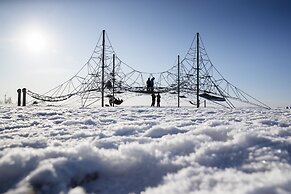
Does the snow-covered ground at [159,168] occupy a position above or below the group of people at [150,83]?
below

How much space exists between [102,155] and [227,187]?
0.98 meters

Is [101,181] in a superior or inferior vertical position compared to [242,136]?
inferior

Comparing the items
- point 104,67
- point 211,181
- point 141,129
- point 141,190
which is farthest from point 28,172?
point 104,67

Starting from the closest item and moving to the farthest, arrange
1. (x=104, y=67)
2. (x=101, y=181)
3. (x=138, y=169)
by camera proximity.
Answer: (x=101, y=181) → (x=138, y=169) → (x=104, y=67)

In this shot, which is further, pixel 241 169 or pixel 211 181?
pixel 241 169

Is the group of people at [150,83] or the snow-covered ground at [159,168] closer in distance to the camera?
the snow-covered ground at [159,168]

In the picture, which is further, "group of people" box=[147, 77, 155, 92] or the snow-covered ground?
"group of people" box=[147, 77, 155, 92]

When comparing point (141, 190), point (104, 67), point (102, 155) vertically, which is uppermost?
point (104, 67)

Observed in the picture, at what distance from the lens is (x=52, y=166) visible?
1629mm

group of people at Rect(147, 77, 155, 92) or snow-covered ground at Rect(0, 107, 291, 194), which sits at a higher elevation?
group of people at Rect(147, 77, 155, 92)

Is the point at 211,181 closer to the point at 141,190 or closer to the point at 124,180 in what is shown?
the point at 141,190

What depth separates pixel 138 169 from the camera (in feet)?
5.55

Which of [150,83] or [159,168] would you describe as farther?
[150,83]

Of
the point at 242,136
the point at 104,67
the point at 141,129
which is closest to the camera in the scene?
the point at 242,136
